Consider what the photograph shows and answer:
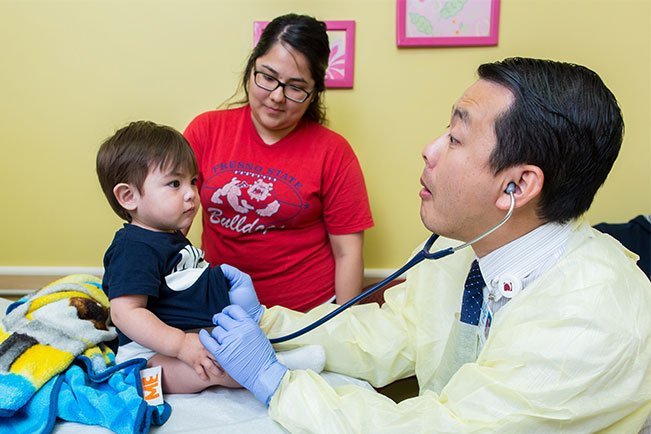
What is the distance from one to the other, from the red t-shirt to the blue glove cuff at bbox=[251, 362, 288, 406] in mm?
695

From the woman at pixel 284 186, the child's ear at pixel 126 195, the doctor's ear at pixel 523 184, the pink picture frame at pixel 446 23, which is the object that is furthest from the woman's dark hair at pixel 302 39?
the doctor's ear at pixel 523 184

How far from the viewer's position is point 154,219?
1.24 metres

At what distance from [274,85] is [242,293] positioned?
2.09ft

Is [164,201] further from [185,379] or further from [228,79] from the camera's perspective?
[228,79]

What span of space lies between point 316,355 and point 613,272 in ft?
2.05

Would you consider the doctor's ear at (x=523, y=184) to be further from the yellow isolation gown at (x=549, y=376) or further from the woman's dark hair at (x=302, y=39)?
the woman's dark hair at (x=302, y=39)

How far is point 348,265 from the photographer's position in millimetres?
1794

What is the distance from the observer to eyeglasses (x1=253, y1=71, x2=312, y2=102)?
62.4 inches

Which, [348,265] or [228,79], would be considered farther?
[228,79]

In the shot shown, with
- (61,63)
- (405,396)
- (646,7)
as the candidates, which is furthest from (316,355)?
(646,7)

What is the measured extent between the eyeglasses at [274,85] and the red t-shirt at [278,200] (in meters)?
0.16

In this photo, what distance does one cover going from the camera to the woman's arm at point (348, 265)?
179 cm

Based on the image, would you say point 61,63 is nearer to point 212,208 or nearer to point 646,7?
point 212,208

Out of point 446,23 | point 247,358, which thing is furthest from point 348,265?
point 446,23
